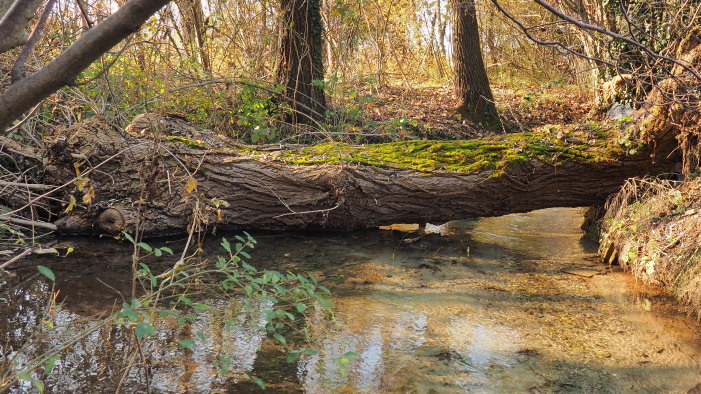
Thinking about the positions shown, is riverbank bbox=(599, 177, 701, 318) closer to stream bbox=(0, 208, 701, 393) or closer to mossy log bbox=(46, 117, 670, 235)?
stream bbox=(0, 208, 701, 393)

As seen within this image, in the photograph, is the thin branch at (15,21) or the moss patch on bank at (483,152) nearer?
the thin branch at (15,21)

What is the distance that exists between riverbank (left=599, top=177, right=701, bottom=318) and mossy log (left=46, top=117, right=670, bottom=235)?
1.21 feet

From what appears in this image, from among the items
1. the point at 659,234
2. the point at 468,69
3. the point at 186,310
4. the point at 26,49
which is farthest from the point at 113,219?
the point at 468,69

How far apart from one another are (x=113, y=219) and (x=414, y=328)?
10.9ft

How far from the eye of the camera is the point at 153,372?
3.27m

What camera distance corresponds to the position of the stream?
336 centimetres

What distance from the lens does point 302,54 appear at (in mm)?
9016

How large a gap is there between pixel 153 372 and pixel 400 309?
6.49 ft

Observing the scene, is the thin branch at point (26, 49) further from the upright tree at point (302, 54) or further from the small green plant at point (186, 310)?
the upright tree at point (302, 54)

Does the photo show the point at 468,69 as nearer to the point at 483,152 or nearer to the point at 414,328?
the point at 483,152

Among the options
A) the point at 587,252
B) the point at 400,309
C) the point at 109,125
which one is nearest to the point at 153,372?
the point at 400,309

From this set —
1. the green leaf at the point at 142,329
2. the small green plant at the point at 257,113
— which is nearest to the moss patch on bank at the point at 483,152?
the small green plant at the point at 257,113

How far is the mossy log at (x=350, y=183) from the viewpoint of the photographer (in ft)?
Result: 18.9

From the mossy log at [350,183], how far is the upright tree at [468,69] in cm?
523
